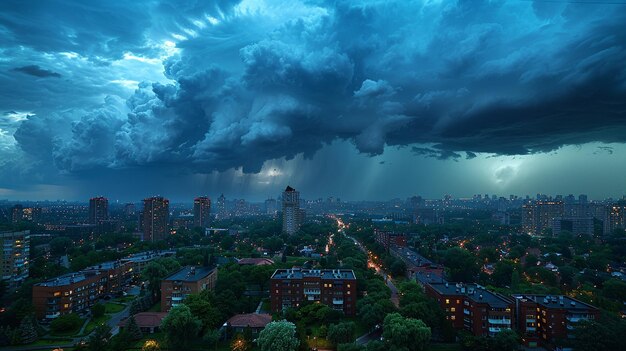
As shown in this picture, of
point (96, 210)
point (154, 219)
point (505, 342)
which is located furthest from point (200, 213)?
point (505, 342)

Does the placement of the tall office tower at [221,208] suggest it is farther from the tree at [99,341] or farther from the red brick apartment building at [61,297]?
the tree at [99,341]

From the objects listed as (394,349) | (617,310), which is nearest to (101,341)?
(394,349)

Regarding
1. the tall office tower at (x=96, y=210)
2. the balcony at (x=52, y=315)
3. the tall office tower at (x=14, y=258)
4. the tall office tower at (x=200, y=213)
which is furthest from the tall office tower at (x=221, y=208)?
the balcony at (x=52, y=315)

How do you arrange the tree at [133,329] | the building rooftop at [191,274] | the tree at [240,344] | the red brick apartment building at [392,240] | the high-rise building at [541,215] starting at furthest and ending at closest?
the high-rise building at [541,215] → the red brick apartment building at [392,240] → the building rooftop at [191,274] → the tree at [133,329] → the tree at [240,344]

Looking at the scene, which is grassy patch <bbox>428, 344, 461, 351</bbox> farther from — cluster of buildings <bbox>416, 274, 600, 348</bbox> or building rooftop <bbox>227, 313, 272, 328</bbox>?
building rooftop <bbox>227, 313, 272, 328</bbox>

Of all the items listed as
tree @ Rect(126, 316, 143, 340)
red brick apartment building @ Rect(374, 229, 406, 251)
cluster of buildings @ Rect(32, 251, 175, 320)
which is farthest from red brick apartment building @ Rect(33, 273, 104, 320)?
red brick apartment building @ Rect(374, 229, 406, 251)
